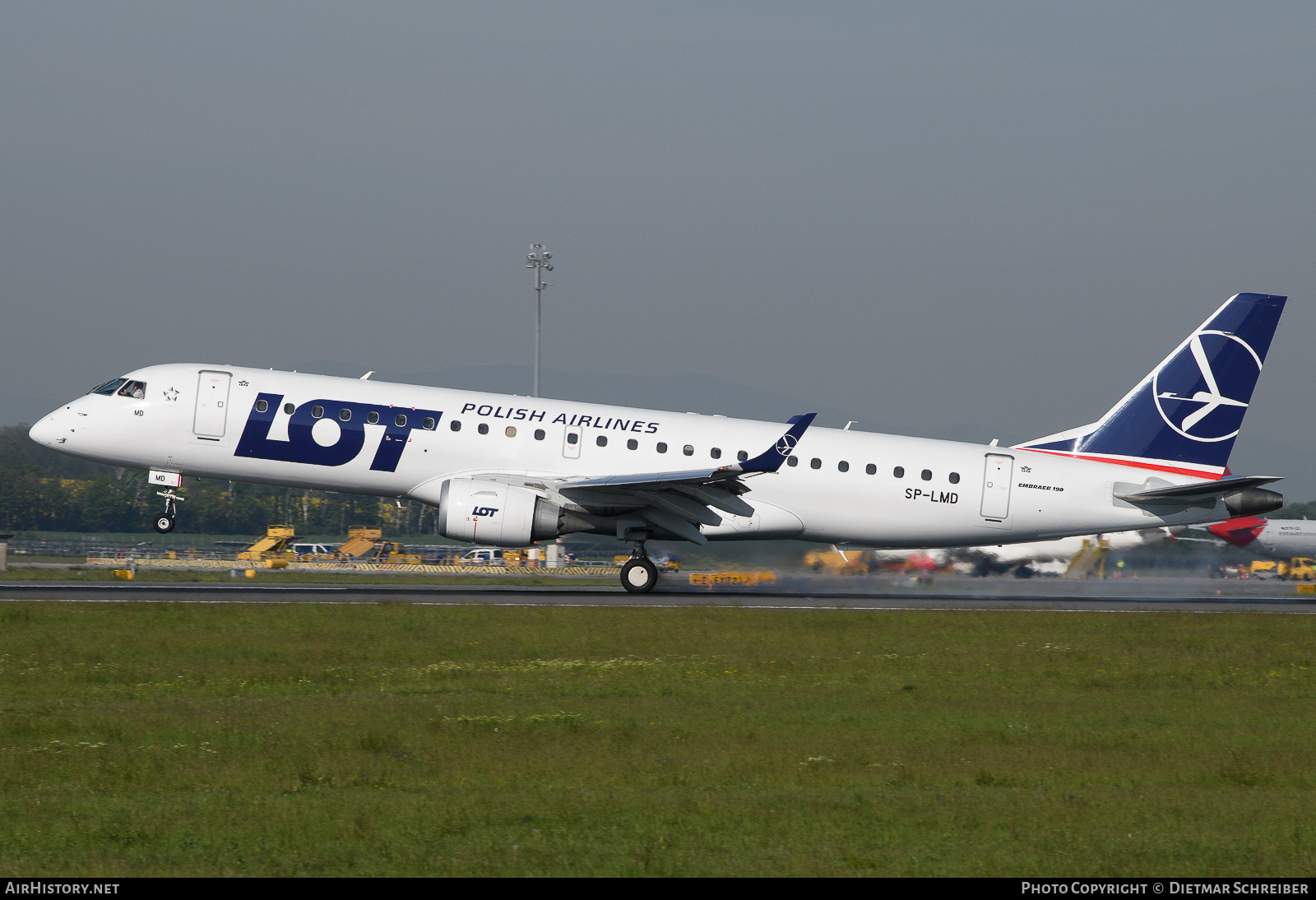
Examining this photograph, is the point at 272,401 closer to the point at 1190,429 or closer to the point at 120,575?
the point at 120,575

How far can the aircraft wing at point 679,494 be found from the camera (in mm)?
26859

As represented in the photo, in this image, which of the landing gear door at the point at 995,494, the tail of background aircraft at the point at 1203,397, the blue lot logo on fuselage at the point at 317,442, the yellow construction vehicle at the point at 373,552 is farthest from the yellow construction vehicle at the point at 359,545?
the tail of background aircraft at the point at 1203,397

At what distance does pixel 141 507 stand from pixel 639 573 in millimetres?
82688

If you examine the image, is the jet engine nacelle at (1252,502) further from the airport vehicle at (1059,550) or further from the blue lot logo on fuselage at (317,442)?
the blue lot logo on fuselage at (317,442)

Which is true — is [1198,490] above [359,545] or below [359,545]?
above

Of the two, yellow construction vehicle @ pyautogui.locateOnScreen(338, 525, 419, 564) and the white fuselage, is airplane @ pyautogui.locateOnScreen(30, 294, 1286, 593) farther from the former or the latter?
yellow construction vehicle @ pyautogui.locateOnScreen(338, 525, 419, 564)

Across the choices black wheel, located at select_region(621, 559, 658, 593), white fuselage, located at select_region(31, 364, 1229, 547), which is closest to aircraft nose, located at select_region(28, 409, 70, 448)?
white fuselage, located at select_region(31, 364, 1229, 547)

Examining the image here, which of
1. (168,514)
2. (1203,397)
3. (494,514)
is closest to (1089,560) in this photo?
(1203,397)

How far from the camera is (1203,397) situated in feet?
100

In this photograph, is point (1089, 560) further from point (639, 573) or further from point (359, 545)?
point (359, 545)

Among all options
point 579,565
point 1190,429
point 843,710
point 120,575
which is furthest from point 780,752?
point 579,565

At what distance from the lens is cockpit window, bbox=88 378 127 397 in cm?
2877

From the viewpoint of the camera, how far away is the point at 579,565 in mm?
61625

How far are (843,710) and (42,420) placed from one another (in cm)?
2187
